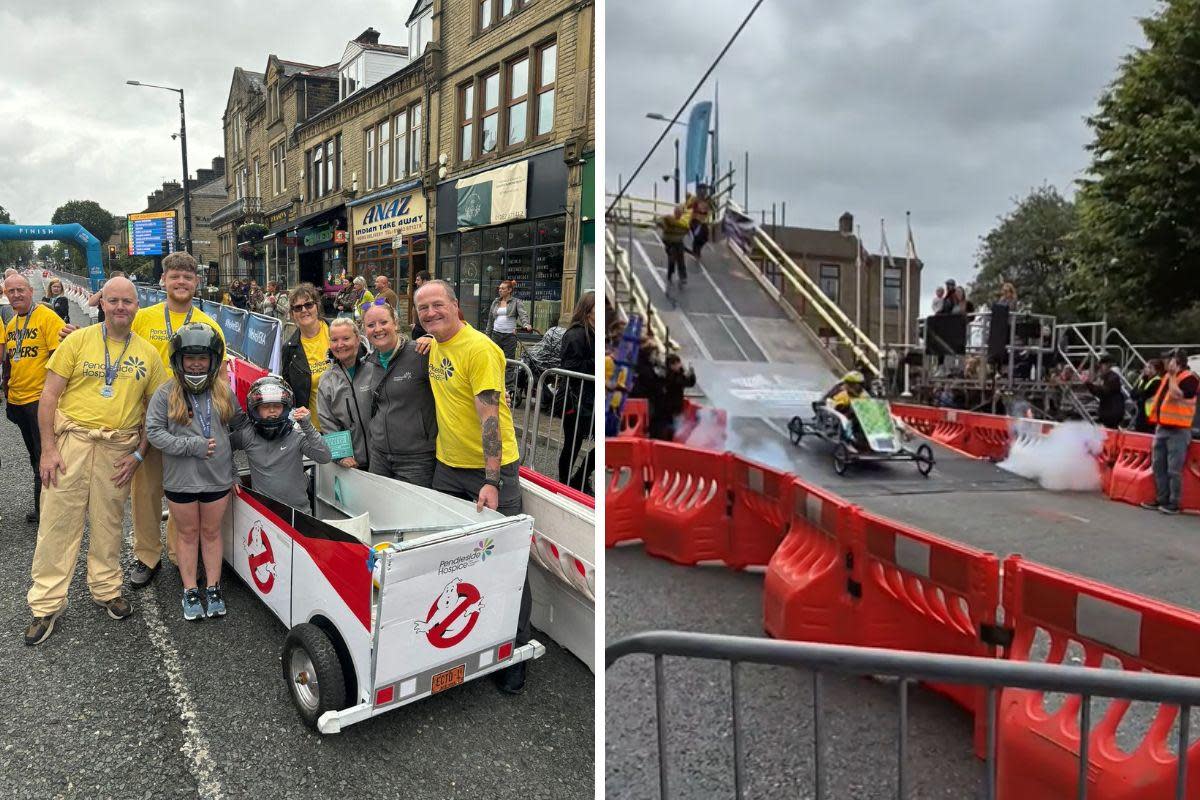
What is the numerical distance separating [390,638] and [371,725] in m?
0.49

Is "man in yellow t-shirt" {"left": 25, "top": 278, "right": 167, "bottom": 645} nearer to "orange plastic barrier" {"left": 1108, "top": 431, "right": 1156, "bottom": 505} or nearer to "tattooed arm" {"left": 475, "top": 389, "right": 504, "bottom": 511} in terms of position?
"tattooed arm" {"left": 475, "top": 389, "right": 504, "bottom": 511}

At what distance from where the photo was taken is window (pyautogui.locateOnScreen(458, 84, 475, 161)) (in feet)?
41.3

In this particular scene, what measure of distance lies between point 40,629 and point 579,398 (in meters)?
2.94

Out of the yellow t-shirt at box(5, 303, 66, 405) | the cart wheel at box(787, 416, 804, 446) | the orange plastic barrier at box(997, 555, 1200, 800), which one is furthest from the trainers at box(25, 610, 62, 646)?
the cart wheel at box(787, 416, 804, 446)

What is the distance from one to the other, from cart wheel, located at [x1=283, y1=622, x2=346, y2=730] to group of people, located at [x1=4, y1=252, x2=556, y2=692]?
29.1 inches

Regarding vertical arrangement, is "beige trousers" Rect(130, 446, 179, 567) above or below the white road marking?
above

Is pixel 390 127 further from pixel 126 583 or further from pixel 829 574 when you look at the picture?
pixel 829 574

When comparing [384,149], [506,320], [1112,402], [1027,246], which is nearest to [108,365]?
[506,320]


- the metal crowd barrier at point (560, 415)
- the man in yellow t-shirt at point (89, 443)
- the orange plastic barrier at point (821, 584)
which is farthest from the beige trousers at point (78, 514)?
the orange plastic barrier at point (821, 584)

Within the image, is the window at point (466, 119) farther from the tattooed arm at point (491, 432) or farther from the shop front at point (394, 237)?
the tattooed arm at point (491, 432)

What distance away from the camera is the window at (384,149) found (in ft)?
52.9

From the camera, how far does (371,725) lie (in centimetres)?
321

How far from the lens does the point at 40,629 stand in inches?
150

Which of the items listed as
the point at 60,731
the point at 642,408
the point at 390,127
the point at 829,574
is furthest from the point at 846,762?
the point at 390,127
